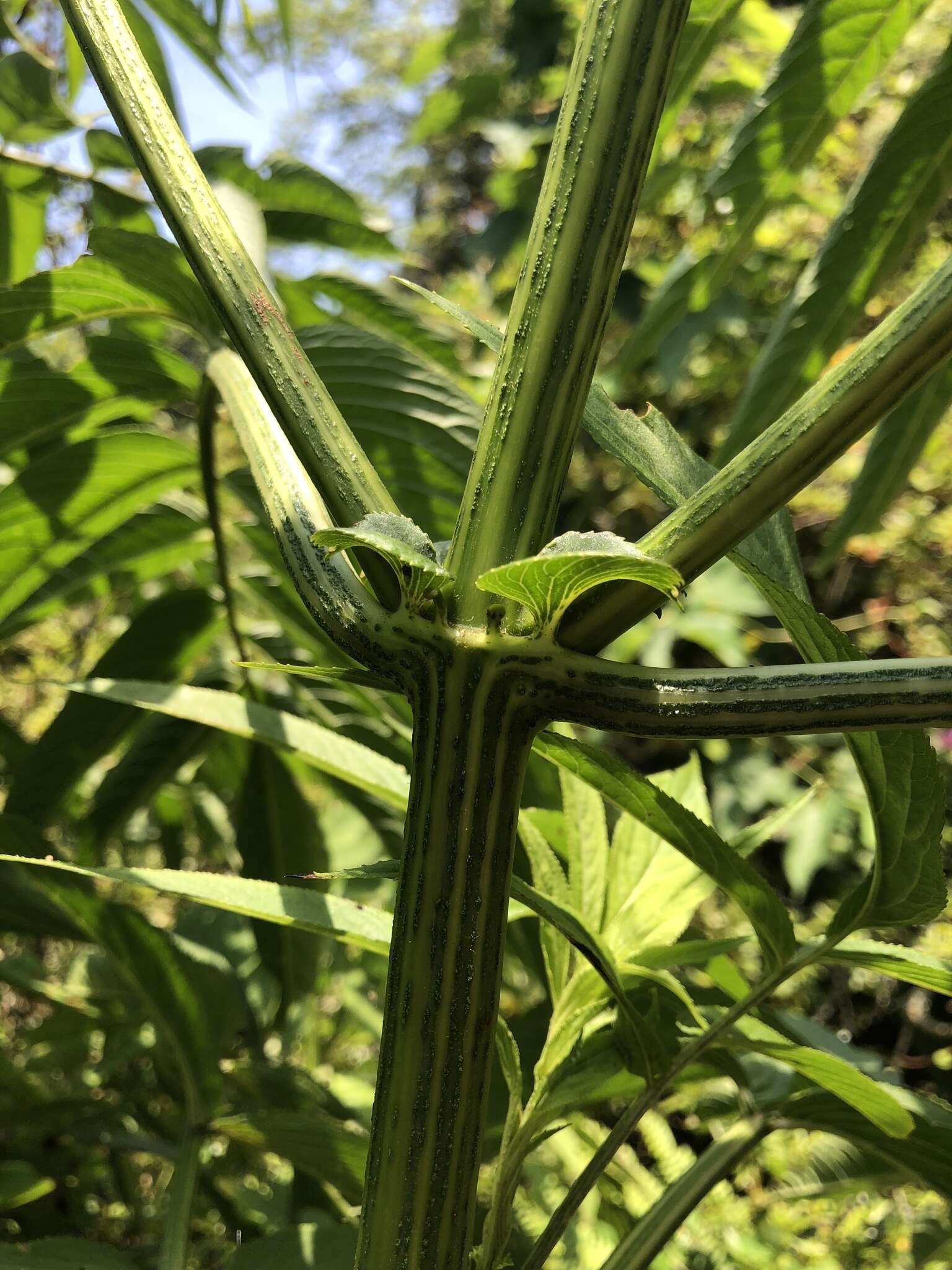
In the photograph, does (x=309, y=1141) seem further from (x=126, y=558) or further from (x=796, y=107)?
(x=796, y=107)

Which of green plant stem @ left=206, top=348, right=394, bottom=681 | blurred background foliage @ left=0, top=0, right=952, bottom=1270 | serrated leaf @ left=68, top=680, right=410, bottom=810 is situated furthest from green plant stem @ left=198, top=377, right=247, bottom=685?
green plant stem @ left=206, top=348, right=394, bottom=681

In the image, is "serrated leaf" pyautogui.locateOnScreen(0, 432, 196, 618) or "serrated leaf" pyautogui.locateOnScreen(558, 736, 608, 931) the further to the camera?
"serrated leaf" pyautogui.locateOnScreen(0, 432, 196, 618)

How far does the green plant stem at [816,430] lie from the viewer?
0.26 m

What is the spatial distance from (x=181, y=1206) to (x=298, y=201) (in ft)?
2.15

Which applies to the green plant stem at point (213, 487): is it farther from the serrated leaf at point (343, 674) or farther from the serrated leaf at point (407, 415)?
the serrated leaf at point (343, 674)

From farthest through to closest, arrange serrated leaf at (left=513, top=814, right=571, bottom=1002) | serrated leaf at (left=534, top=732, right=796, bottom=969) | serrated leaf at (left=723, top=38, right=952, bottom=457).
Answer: serrated leaf at (left=723, top=38, right=952, bottom=457), serrated leaf at (left=513, top=814, right=571, bottom=1002), serrated leaf at (left=534, top=732, right=796, bottom=969)

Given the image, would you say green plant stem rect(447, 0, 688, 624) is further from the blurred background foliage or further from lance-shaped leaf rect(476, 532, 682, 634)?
the blurred background foliage

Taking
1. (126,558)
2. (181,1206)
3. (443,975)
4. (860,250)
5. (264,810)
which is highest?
(860,250)

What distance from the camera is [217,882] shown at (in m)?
0.37

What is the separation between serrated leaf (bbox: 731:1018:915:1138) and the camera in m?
0.36

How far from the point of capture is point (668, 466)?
1.06 feet

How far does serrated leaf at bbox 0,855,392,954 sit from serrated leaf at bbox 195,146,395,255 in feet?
1.89

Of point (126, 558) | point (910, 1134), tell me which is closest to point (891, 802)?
point (910, 1134)

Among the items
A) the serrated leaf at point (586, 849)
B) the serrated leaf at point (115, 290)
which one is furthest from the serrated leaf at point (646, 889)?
the serrated leaf at point (115, 290)
